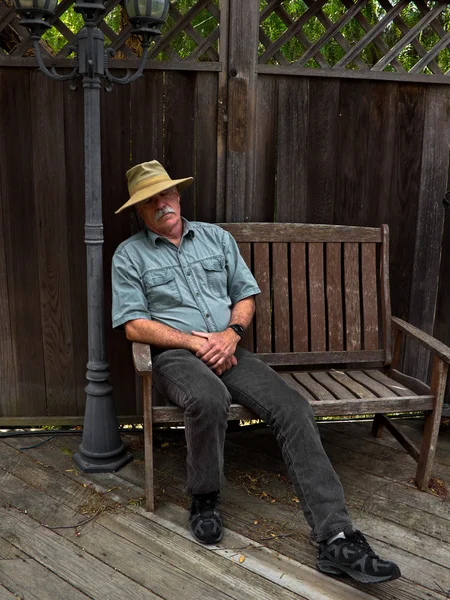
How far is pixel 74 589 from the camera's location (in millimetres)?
2107

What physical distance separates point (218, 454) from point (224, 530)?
0.33 metres

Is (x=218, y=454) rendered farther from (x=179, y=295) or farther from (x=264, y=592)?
(x=179, y=295)

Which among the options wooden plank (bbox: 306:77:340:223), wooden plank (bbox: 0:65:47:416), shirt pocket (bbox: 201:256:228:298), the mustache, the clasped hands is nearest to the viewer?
the clasped hands

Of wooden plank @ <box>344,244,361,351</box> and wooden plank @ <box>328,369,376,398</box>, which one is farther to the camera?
wooden plank @ <box>344,244,361,351</box>

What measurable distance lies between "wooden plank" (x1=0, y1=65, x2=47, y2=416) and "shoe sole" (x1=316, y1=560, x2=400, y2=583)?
1831mm

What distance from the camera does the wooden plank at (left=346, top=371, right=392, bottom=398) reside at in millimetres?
2732

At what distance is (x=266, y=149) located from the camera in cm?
312

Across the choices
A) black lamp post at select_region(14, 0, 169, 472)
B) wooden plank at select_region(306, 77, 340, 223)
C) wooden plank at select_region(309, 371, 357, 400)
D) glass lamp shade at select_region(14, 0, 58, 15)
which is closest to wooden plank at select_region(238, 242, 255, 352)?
wooden plank at select_region(309, 371, 357, 400)

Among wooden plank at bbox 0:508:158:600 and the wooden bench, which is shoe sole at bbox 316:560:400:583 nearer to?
wooden plank at bbox 0:508:158:600

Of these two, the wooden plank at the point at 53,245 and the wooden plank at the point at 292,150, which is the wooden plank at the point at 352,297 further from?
the wooden plank at the point at 53,245

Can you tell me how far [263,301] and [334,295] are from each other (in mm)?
378

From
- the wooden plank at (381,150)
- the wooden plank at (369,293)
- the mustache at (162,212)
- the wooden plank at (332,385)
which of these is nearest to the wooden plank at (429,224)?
the wooden plank at (381,150)

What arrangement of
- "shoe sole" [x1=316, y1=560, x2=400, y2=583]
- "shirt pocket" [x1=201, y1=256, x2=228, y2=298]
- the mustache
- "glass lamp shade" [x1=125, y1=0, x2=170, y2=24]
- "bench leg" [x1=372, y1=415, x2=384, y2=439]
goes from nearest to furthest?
1. "shoe sole" [x1=316, y1=560, x2=400, y2=583]
2. "glass lamp shade" [x1=125, y1=0, x2=170, y2=24]
3. the mustache
4. "shirt pocket" [x1=201, y1=256, x2=228, y2=298]
5. "bench leg" [x1=372, y1=415, x2=384, y2=439]

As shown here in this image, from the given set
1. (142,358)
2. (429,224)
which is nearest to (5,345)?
(142,358)
